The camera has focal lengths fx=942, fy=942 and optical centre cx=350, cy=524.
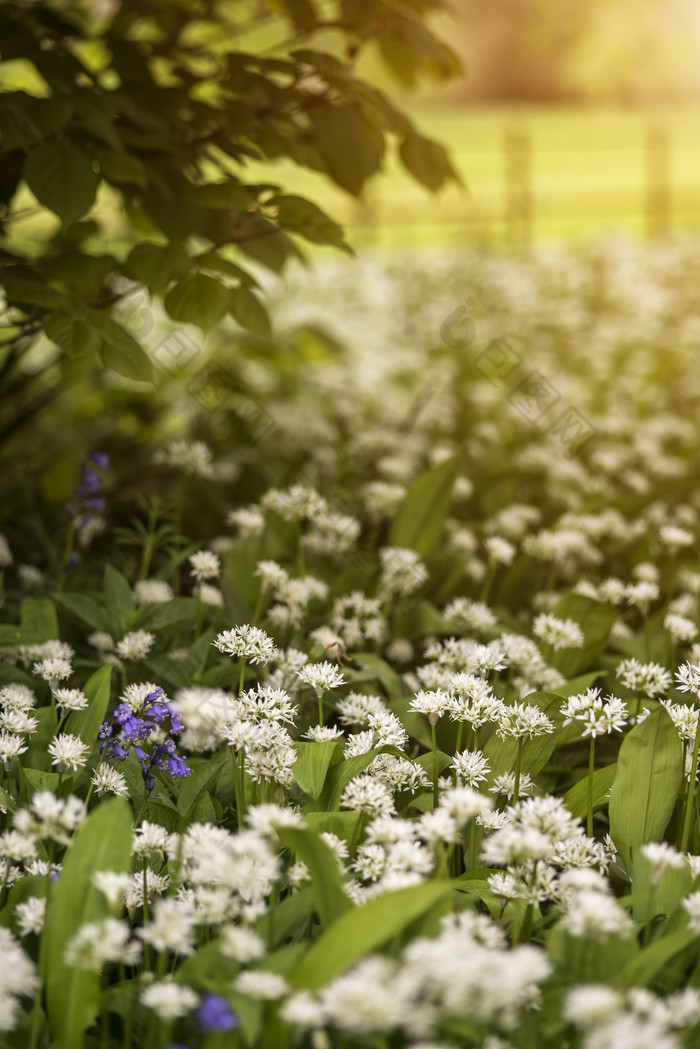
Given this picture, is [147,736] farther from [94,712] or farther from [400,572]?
[400,572]

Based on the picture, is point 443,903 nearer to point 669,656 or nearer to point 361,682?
point 361,682

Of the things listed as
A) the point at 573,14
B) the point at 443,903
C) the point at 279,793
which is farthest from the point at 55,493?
the point at 573,14

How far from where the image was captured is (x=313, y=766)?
1.70 meters

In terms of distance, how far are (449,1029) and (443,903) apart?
8.5 inches

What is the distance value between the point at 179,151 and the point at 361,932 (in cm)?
204

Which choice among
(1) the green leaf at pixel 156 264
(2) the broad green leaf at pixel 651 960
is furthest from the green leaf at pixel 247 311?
(2) the broad green leaf at pixel 651 960

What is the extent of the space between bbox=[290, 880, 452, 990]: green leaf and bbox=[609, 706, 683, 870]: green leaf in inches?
26.2

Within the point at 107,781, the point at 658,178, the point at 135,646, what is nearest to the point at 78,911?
the point at 107,781

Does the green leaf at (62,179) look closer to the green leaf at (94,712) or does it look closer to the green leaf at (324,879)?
the green leaf at (94,712)

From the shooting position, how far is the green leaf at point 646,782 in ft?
5.77

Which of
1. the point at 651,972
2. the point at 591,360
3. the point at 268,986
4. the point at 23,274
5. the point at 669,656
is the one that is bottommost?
the point at 591,360

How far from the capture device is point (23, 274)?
7.64 feet

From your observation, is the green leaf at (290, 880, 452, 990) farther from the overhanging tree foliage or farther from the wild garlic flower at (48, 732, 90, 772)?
the overhanging tree foliage

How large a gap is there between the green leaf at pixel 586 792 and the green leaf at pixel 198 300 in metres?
1.31
